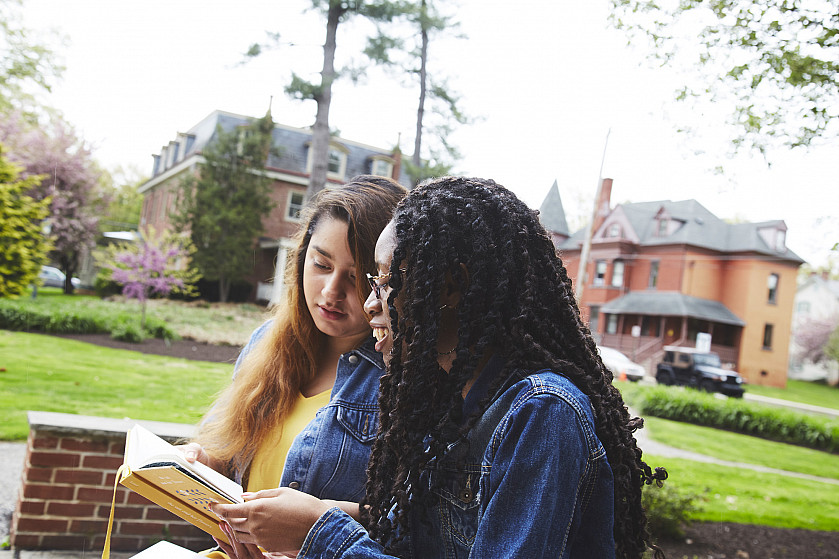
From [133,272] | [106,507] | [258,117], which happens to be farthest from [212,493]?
[258,117]

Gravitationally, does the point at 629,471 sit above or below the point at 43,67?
below

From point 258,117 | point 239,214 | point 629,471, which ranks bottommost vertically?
point 629,471

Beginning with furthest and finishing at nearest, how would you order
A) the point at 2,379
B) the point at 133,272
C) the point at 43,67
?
the point at 133,272, the point at 43,67, the point at 2,379

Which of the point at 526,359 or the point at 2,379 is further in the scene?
the point at 2,379

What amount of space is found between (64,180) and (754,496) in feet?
41.0

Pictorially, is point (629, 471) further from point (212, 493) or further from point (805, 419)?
point (805, 419)

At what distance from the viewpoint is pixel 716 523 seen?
5.30 m

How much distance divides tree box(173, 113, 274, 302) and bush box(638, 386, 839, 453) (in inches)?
371

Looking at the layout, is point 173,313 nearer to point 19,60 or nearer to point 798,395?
point 19,60

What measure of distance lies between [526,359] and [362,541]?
442 millimetres

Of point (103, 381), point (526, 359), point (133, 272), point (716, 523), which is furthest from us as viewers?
point (133, 272)

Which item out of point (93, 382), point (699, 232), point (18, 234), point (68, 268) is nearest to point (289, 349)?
point (93, 382)

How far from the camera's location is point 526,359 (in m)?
1.01

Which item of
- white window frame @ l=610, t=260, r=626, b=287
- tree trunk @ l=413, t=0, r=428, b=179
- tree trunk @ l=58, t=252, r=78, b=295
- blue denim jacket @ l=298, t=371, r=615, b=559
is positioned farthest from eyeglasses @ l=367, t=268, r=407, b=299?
white window frame @ l=610, t=260, r=626, b=287
